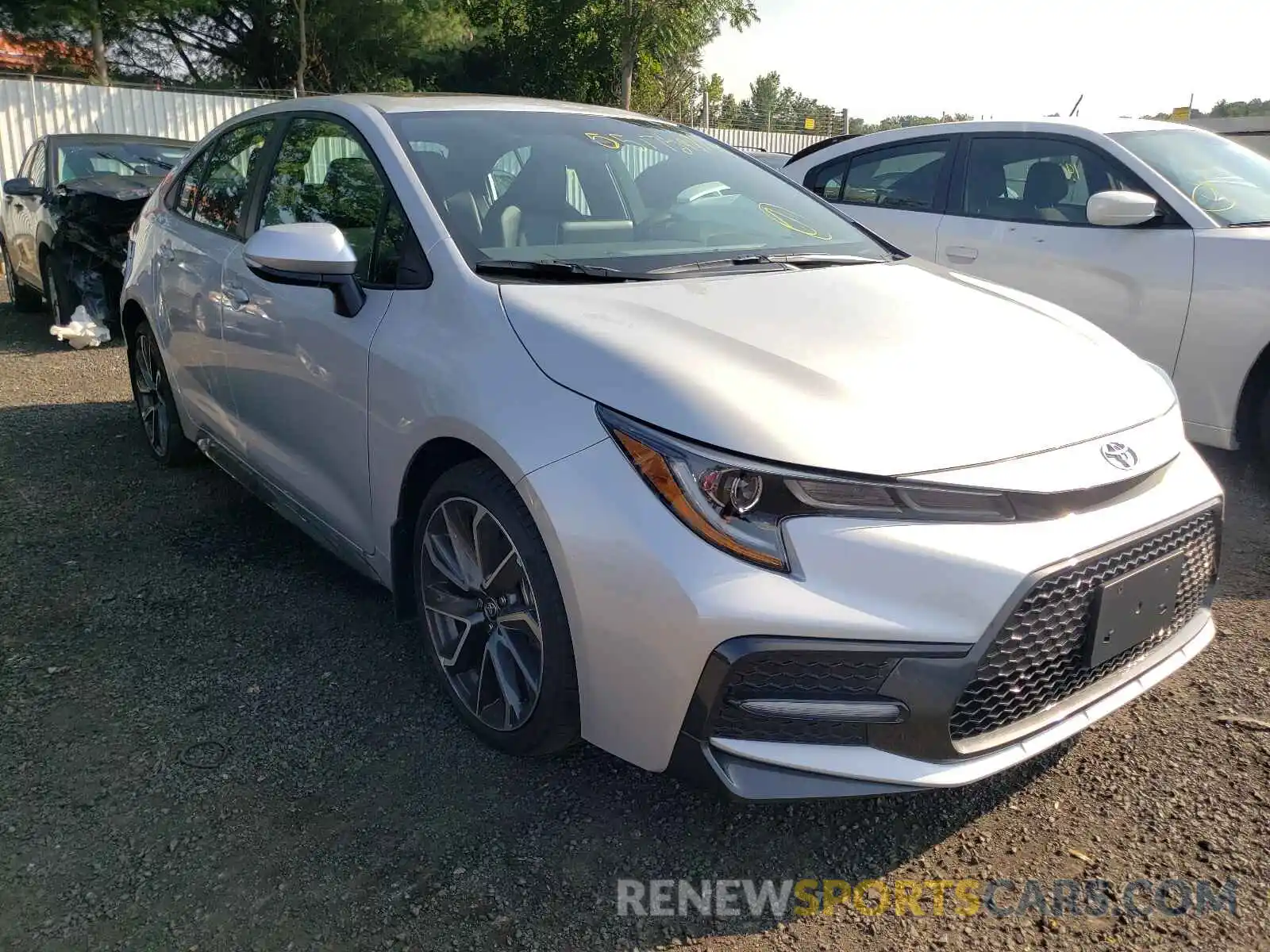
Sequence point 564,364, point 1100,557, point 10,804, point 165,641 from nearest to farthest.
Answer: point 1100,557, point 564,364, point 10,804, point 165,641

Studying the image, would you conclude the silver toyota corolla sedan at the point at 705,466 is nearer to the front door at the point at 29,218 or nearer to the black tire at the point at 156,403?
the black tire at the point at 156,403

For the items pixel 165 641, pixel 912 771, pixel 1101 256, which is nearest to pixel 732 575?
pixel 912 771

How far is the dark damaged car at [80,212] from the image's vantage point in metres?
6.95

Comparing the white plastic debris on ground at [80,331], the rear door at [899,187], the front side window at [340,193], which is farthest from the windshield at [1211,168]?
the white plastic debris on ground at [80,331]

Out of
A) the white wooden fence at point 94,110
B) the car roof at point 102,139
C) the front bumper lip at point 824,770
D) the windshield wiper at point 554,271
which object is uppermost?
the white wooden fence at point 94,110

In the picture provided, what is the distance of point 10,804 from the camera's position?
2.29m

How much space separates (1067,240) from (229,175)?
12.6 feet

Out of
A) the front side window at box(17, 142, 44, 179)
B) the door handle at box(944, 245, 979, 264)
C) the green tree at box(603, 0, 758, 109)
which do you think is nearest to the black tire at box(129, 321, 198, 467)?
the door handle at box(944, 245, 979, 264)

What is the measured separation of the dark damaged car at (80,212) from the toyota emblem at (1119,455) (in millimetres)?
6498

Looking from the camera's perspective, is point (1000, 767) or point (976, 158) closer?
point (1000, 767)

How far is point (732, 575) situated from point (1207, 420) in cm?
341

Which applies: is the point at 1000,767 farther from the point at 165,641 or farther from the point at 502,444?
the point at 165,641

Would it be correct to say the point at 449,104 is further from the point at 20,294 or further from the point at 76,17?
the point at 76,17

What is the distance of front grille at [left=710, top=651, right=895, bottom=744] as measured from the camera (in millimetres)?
1801
